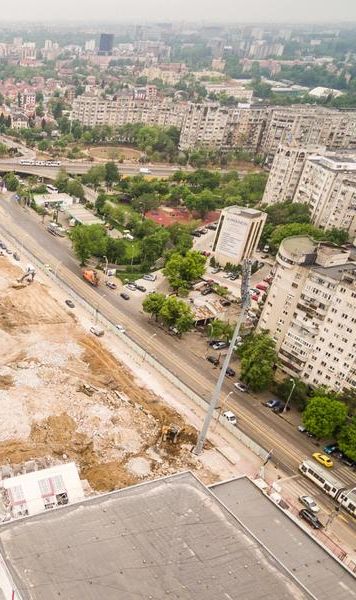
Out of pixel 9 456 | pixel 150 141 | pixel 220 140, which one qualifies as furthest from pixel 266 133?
pixel 9 456

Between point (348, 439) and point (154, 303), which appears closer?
point (348, 439)

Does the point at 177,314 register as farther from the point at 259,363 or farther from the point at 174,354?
the point at 259,363

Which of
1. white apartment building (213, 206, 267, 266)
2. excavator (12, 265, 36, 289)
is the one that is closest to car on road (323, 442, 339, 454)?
white apartment building (213, 206, 267, 266)

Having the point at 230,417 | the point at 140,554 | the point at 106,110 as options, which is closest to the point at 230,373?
the point at 230,417

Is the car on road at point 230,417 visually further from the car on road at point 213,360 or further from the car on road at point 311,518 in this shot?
the car on road at point 311,518

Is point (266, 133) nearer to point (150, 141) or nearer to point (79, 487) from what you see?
point (150, 141)

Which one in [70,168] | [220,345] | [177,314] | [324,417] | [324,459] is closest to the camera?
[324,459]
